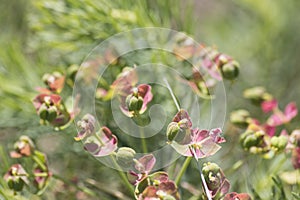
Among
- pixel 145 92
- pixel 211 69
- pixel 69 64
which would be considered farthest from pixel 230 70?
pixel 69 64

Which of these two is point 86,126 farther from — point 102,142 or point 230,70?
point 230,70

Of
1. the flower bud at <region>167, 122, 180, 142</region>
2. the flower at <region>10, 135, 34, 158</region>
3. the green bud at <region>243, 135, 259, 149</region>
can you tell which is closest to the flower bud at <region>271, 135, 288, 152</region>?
the green bud at <region>243, 135, 259, 149</region>

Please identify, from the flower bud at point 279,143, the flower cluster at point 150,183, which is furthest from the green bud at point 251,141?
the flower cluster at point 150,183

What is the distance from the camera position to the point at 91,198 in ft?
1.94

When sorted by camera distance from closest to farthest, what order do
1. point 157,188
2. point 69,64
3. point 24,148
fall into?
1. point 157,188
2. point 24,148
3. point 69,64

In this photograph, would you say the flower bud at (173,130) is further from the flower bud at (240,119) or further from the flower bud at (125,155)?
the flower bud at (240,119)

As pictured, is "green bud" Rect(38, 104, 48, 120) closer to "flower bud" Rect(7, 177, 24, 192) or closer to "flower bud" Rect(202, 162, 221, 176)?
"flower bud" Rect(7, 177, 24, 192)

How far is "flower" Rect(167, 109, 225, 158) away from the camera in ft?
1.38

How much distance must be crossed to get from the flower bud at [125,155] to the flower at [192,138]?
0.03 m

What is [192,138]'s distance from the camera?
0.42m

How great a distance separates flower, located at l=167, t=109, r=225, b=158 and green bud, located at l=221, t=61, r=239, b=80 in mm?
136

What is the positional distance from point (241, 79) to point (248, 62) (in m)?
0.03

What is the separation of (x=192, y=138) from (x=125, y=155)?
54 mm

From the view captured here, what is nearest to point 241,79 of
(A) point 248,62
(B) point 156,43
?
(A) point 248,62
